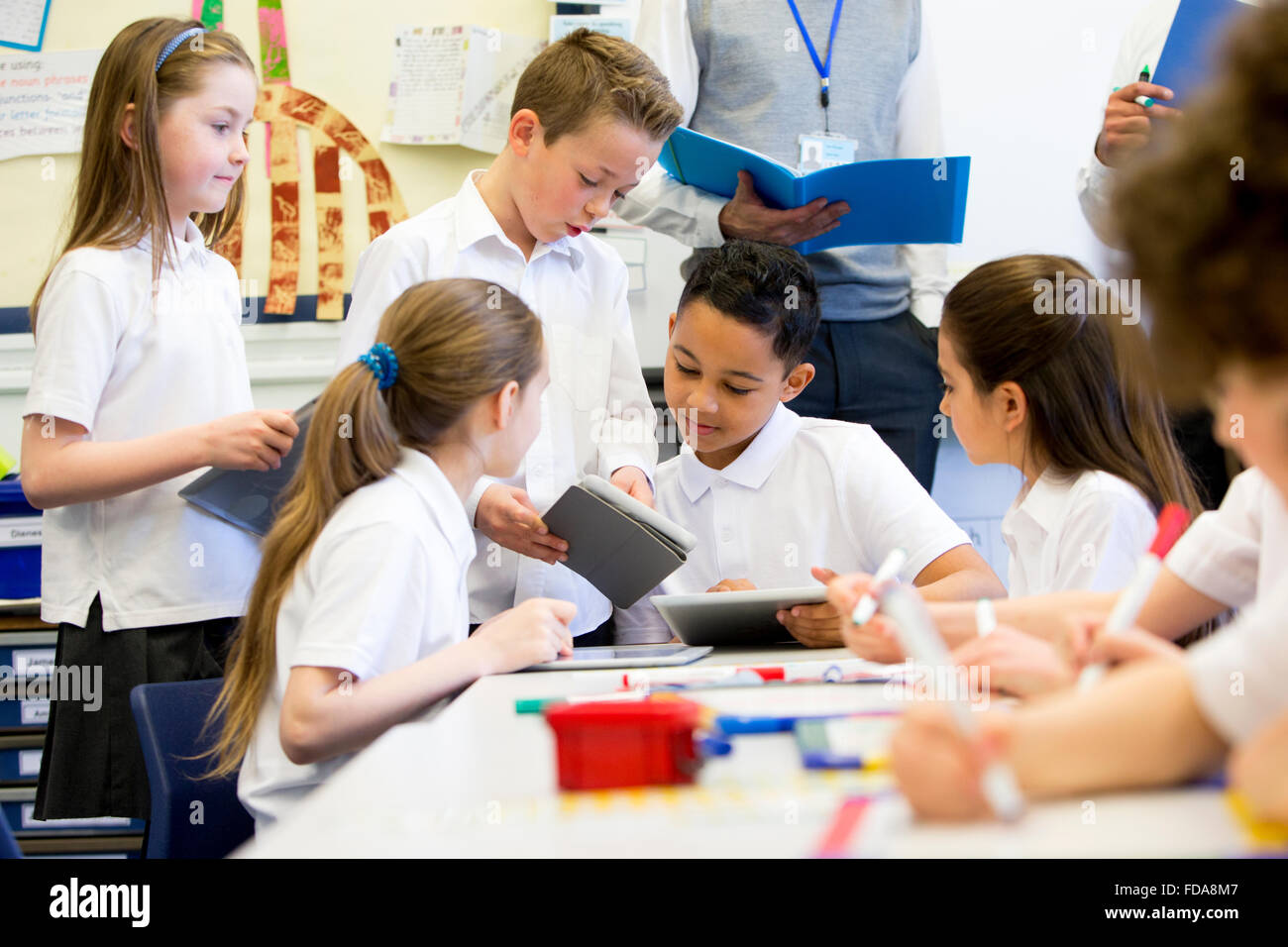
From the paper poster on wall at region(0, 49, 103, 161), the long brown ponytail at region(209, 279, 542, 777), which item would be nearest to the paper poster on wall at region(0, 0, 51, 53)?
the paper poster on wall at region(0, 49, 103, 161)

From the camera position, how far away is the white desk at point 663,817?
510 millimetres

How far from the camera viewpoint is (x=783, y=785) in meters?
0.65

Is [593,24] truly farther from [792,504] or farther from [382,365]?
[382,365]

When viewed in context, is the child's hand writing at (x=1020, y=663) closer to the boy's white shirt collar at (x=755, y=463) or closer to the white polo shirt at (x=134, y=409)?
the boy's white shirt collar at (x=755, y=463)

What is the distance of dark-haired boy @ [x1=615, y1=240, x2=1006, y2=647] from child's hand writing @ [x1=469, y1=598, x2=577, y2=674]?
0.54 m

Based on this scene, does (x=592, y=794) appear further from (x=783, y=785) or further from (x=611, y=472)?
(x=611, y=472)

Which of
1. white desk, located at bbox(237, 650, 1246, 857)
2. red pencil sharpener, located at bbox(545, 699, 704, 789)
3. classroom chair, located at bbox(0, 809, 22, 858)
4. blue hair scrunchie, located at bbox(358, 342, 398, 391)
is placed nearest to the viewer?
white desk, located at bbox(237, 650, 1246, 857)

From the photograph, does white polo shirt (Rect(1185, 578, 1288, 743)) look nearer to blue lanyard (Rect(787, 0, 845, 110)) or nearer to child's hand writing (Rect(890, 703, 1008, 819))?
child's hand writing (Rect(890, 703, 1008, 819))

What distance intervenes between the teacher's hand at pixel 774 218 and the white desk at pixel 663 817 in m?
1.25

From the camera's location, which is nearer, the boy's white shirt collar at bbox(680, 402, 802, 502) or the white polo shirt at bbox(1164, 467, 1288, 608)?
the white polo shirt at bbox(1164, 467, 1288, 608)

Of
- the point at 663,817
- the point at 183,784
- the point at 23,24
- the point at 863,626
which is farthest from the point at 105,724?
the point at 23,24

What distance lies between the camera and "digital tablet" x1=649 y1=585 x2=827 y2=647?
4.42 ft

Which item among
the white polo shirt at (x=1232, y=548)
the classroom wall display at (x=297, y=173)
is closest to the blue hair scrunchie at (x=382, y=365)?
the white polo shirt at (x=1232, y=548)
